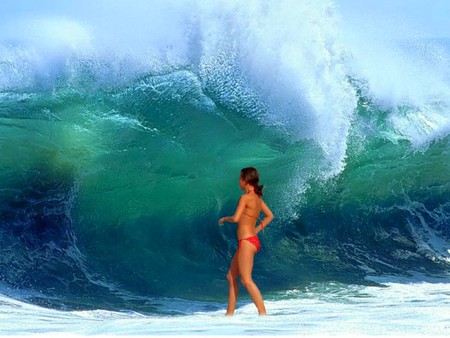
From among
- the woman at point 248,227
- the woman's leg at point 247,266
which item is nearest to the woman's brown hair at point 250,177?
the woman at point 248,227

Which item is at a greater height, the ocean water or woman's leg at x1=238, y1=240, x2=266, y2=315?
the ocean water

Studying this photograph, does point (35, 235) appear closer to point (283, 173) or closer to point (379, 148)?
point (283, 173)

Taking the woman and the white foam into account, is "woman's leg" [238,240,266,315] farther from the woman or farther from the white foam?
the white foam

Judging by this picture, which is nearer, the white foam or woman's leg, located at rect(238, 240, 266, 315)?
the white foam

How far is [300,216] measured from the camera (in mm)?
9477

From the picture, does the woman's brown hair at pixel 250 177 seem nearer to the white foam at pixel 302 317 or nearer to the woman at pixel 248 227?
the woman at pixel 248 227

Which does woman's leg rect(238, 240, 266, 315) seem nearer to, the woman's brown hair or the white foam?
the white foam

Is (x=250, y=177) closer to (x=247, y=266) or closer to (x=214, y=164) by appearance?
(x=247, y=266)

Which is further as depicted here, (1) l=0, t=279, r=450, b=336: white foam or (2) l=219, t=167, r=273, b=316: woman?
(2) l=219, t=167, r=273, b=316: woman

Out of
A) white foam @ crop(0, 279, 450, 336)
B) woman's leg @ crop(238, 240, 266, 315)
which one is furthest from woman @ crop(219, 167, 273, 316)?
white foam @ crop(0, 279, 450, 336)

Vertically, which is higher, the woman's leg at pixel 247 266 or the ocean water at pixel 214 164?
the ocean water at pixel 214 164

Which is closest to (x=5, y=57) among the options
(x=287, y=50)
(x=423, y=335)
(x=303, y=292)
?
(x=287, y=50)

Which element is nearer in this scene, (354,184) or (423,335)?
(423,335)

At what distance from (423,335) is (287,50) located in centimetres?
535
